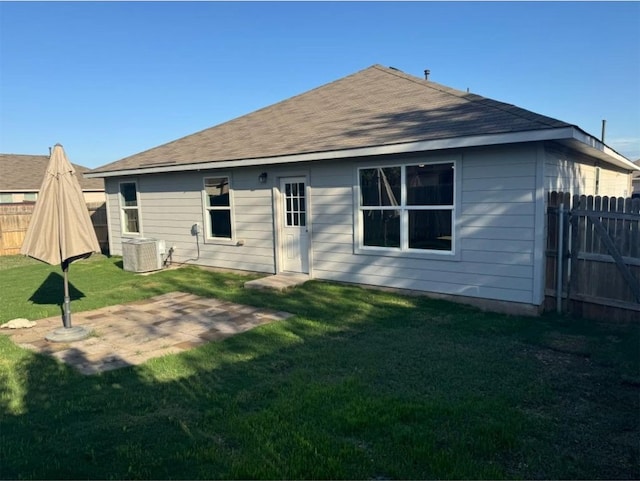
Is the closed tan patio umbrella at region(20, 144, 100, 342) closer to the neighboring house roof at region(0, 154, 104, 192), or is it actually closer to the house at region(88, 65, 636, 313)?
the house at region(88, 65, 636, 313)

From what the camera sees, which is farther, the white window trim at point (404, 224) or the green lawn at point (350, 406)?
the white window trim at point (404, 224)

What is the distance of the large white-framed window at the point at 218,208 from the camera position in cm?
1138

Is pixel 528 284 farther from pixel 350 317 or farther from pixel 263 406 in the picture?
pixel 263 406

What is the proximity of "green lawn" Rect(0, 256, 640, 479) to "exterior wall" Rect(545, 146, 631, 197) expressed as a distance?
2379 millimetres

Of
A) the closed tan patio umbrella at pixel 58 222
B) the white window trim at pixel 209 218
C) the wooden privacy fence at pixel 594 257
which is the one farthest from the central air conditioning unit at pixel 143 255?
the wooden privacy fence at pixel 594 257

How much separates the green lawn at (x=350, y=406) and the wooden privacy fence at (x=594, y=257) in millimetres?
387

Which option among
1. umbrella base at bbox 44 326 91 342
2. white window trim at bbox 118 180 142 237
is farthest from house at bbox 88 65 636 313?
umbrella base at bbox 44 326 91 342

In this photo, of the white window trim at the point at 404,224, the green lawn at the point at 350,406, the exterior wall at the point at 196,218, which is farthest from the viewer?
the exterior wall at the point at 196,218

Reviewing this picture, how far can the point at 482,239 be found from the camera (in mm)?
7512

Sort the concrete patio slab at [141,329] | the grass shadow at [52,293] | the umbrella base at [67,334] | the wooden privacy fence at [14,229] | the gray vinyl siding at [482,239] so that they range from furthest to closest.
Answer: the wooden privacy fence at [14,229] → the grass shadow at [52,293] → the gray vinyl siding at [482,239] → the umbrella base at [67,334] → the concrete patio slab at [141,329]

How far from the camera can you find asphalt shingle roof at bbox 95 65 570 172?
25.0ft

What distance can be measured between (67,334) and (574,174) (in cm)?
925

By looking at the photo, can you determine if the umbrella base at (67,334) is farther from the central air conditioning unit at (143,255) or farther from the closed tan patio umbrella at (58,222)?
the central air conditioning unit at (143,255)

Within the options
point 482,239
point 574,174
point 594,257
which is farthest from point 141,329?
point 574,174
